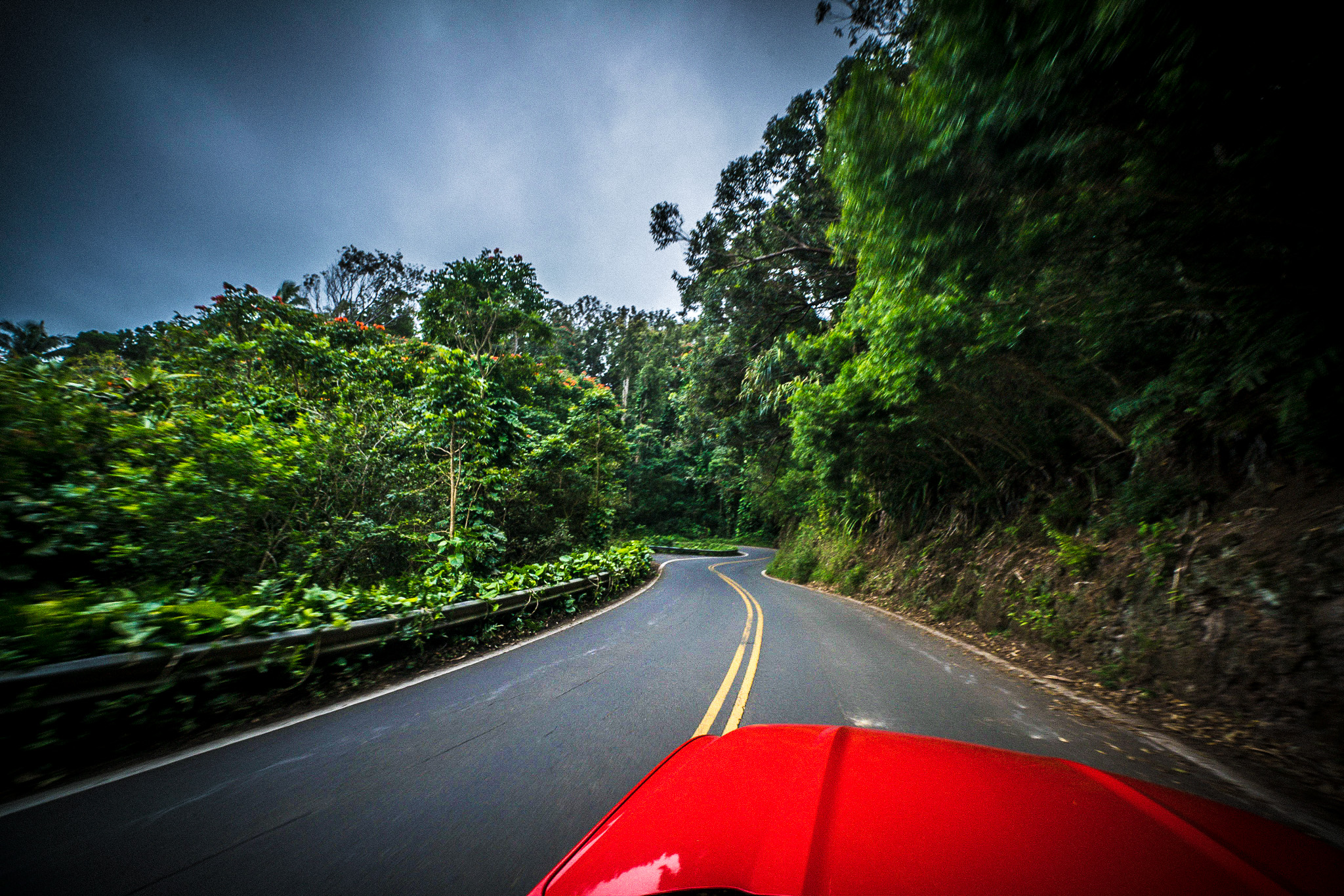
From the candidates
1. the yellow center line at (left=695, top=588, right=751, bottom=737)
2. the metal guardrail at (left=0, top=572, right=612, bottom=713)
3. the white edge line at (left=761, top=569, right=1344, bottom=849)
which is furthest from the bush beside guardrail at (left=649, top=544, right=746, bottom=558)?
the metal guardrail at (left=0, top=572, right=612, bottom=713)

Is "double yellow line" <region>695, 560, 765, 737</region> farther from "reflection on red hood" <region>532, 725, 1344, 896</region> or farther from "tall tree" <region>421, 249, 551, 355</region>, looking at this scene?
"tall tree" <region>421, 249, 551, 355</region>

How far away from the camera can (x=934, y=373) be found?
6.83m

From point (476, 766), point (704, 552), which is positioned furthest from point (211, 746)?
point (704, 552)

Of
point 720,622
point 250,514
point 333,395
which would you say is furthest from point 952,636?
point 333,395

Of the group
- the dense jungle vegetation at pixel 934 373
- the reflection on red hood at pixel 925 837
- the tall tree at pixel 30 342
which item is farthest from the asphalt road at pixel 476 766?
the tall tree at pixel 30 342

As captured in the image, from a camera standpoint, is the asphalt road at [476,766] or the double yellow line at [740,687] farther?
the double yellow line at [740,687]

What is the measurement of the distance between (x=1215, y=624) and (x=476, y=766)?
6619 mm

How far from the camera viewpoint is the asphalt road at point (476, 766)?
2.09 m

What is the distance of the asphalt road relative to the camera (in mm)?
2092

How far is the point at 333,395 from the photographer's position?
31.1 ft

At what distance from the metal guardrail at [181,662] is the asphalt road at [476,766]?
666 millimetres

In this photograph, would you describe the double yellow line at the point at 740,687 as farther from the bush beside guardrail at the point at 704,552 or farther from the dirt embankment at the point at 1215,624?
the bush beside guardrail at the point at 704,552

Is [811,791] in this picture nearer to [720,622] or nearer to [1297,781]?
[1297,781]

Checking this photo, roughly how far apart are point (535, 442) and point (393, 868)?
36.5 feet
